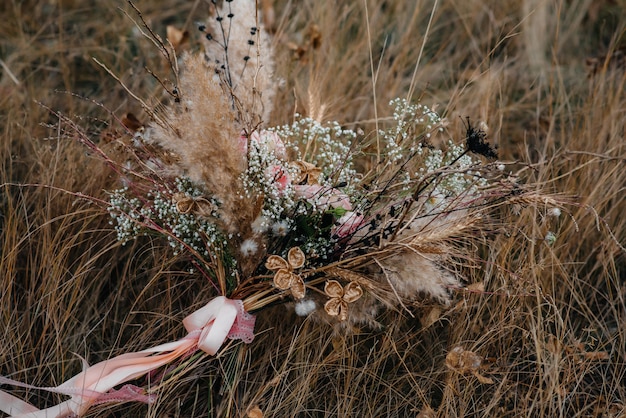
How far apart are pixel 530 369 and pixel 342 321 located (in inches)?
23.7

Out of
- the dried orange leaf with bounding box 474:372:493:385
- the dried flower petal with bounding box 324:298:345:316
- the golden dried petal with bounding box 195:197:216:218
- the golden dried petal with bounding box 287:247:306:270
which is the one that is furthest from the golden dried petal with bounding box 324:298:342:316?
the dried orange leaf with bounding box 474:372:493:385

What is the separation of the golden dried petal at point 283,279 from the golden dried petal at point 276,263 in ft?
0.04

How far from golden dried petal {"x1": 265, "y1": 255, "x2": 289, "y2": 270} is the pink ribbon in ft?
0.55

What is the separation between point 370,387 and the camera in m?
1.71

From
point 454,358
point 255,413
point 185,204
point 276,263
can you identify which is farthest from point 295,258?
point 454,358

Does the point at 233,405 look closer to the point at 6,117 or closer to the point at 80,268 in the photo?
the point at 80,268

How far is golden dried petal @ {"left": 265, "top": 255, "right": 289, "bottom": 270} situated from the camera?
138 cm

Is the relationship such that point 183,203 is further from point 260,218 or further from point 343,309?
point 343,309

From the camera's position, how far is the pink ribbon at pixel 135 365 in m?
1.46

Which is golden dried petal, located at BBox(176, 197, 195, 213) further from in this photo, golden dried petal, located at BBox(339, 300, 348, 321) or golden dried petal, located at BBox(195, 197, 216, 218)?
golden dried petal, located at BBox(339, 300, 348, 321)

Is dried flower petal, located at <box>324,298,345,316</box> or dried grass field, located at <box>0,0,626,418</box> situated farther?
dried grass field, located at <box>0,0,626,418</box>

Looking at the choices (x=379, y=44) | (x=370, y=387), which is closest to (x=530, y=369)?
(x=370, y=387)

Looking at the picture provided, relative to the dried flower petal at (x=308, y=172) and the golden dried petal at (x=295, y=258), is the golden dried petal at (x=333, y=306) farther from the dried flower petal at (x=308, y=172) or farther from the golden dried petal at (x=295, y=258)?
the dried flower petal at (x=308, y=172)

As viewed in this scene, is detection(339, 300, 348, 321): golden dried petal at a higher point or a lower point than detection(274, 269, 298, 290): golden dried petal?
lower
